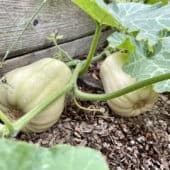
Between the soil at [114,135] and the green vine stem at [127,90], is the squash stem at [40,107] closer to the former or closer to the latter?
the green vine stem at [127,90]

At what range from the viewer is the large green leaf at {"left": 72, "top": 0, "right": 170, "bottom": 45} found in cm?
104

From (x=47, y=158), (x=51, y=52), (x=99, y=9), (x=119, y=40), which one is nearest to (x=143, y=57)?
(x=119, y=40)

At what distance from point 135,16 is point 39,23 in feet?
1.40

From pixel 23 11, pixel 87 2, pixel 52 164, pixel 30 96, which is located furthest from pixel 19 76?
pixel 52 164

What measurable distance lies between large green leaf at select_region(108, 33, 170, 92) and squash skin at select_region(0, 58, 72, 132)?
0.20 meters

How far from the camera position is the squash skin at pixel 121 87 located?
4.69ft

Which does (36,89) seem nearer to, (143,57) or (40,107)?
(40,107)

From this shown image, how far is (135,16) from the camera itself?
3.61 feet

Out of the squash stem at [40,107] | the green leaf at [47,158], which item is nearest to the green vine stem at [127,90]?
the squash stem at [40,107]

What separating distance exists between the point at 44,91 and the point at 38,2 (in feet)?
0.90

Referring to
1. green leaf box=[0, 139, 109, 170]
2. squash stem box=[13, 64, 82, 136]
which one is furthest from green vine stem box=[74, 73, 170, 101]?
green leaf box=[0, 139, 109, 170]

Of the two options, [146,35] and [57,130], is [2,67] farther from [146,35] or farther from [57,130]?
[146,35]

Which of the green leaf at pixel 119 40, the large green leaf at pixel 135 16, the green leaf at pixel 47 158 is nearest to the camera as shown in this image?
the green leaf at pixel 47 158

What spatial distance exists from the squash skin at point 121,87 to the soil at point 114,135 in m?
0.06
